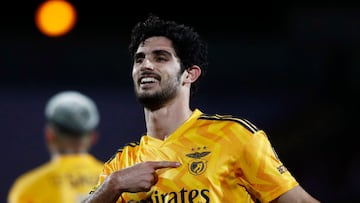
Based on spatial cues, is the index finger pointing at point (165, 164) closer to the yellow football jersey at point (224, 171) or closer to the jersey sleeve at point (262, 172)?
the yellow football jersey at point (224, 171)

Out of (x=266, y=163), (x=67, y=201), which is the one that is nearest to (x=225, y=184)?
(x=266, y=163)

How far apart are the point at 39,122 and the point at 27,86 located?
0.44 m

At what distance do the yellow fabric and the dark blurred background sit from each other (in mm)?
3067

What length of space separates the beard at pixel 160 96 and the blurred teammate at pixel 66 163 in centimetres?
256

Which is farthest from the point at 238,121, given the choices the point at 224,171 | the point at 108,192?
the point at 108,192

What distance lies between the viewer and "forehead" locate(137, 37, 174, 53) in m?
5.26

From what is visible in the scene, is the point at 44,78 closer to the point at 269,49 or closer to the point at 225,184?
the point at 269,49

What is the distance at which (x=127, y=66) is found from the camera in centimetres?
1122

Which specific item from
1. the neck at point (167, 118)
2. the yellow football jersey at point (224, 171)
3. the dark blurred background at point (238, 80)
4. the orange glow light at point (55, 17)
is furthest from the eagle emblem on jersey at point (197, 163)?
the orange glow light at point (55, 17)

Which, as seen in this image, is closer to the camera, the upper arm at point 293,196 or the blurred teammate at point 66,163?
the upper arm at point 293,196

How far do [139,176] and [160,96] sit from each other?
48 centimetres

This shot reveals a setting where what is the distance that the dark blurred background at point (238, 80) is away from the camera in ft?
36.1

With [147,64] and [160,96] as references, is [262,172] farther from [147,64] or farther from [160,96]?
[147,64]

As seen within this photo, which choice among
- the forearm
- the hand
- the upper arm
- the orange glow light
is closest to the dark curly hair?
the hand
